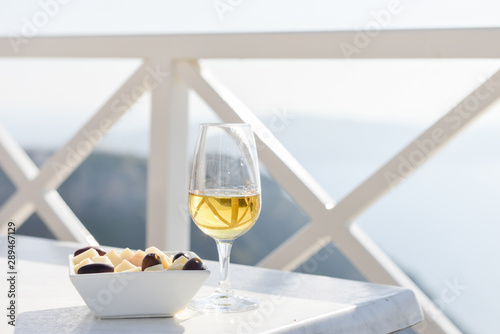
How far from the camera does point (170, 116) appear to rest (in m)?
1.79

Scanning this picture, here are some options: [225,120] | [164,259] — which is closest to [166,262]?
[164,259]

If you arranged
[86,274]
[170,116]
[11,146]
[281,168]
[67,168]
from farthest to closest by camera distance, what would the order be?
[11,146]
[67,168]
[170,116]
[281,168]
[86,274]

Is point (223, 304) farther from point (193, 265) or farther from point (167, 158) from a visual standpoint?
point (167, 158)

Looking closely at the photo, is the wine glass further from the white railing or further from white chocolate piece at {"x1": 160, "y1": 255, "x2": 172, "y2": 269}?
the white railing

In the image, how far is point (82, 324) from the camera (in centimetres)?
63

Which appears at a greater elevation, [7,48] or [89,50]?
[7,48]

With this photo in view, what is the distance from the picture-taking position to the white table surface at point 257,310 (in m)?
0.63

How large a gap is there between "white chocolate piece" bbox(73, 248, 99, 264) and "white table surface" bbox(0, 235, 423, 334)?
45 mm

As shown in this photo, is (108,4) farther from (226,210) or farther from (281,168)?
(226,210)

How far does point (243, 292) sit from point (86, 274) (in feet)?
0.71

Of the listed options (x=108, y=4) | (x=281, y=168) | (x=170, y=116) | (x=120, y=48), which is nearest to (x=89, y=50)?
(x=120, y=48)

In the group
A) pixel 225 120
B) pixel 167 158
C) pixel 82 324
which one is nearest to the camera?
pixel 82 324

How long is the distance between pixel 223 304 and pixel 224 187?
0.11 meters

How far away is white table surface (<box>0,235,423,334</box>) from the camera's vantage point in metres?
0.63
